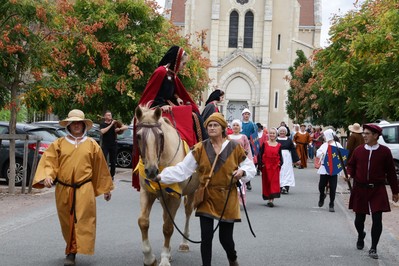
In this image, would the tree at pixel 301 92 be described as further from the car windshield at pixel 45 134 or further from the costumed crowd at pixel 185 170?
the costumed crowd at pixel 185 170

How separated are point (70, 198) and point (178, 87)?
2301 mm

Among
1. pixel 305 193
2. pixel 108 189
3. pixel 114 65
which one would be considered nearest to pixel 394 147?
pixel 305 193

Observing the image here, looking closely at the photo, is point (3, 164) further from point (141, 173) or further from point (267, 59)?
point (267, 59)

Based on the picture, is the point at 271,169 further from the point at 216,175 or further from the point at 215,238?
the point at 216,175

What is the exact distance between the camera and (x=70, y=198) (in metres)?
8.06

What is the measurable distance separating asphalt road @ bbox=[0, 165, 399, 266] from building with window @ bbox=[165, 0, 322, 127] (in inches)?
2159

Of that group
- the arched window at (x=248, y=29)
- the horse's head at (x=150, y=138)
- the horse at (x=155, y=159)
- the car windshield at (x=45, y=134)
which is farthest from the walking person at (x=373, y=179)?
the arched window at (x=248, y=29)

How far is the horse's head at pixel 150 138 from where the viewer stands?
23.8 ft

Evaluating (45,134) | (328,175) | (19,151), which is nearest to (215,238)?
(328,175)

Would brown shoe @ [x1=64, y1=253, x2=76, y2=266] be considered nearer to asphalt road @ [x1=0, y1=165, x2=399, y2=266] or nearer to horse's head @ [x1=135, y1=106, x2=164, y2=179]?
asphalt road @ [x1=0, y1=165, x2=399, y2=266]

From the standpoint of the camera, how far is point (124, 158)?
25984 millimetres

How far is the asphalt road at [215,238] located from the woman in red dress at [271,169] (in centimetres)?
32

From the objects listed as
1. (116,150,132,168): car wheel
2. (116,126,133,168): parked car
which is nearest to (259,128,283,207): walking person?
(116,126,133,168): parked car

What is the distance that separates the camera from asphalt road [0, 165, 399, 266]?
867 centimetres
